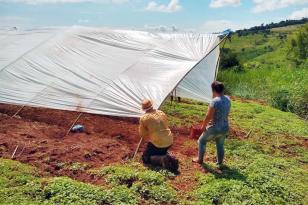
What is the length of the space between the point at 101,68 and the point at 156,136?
11.6 ft

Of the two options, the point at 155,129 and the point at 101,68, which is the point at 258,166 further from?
the point at 101,68

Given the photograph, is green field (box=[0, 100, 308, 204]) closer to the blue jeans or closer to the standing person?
the blue jeans

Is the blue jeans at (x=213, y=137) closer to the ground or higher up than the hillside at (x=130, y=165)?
higher up

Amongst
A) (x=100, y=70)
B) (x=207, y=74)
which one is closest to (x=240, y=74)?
(x=207, y=74)

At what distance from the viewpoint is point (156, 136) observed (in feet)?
25.3

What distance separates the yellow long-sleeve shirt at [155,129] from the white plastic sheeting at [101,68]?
3.80 ft

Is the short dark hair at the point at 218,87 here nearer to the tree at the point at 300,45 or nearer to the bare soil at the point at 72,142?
the bare soil at the point at 72,142

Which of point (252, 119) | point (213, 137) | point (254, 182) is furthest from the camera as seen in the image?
point (252, 119)

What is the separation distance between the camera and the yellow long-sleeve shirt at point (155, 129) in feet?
25.0

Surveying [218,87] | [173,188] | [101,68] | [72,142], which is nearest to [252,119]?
[101,68]

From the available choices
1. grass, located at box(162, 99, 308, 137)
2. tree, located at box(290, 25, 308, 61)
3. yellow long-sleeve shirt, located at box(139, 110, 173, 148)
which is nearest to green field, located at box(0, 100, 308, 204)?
yellow long-sleeve shirt, located at box(139, 110, 173, 148)

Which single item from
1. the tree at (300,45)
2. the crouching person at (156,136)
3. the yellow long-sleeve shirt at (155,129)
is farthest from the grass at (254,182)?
the tree at (300,45)

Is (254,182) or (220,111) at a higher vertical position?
(220,111)

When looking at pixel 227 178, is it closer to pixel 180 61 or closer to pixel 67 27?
pixel 180 61
